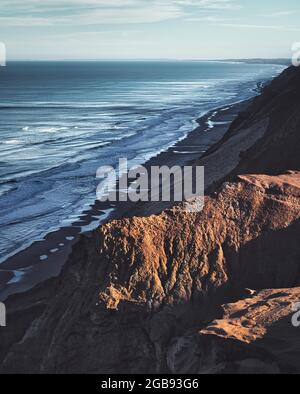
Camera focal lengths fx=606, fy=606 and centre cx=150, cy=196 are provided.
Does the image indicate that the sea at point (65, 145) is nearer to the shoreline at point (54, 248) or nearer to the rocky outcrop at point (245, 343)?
the shoreline at point (54, 248)

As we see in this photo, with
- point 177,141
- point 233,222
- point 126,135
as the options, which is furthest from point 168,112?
point 233,222

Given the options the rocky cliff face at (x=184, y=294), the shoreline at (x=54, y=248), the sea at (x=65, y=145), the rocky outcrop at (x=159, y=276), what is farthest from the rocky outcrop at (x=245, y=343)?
the sea at (x=65, y=145)

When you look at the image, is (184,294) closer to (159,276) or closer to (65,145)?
(159,276)

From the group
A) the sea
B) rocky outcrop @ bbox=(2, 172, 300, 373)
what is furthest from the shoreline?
rocky outcrop @ bbox=(2, 172, 300, 373)

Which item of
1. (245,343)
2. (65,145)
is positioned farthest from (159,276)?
(65,145)

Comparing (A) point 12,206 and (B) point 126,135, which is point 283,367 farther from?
(B) point 126,135
